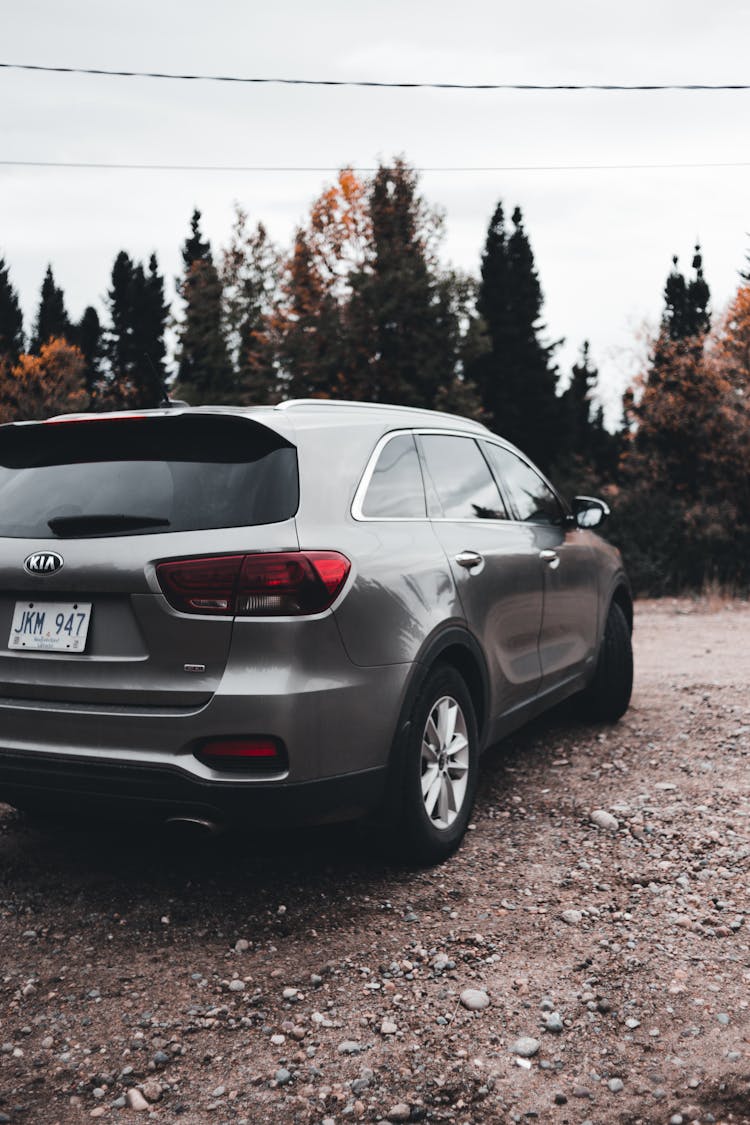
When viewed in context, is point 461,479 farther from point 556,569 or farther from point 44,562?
point 44,562

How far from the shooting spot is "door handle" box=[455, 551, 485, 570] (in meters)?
4.21

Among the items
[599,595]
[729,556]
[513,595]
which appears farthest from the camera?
[729,556]

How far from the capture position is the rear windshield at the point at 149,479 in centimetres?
333

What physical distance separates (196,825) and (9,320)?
67.8 m

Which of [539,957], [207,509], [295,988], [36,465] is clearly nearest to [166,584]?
[207,509]

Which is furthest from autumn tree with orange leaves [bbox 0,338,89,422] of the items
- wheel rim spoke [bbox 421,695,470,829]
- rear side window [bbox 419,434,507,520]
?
wheel rim spoke [bbox 421,695,470,829]

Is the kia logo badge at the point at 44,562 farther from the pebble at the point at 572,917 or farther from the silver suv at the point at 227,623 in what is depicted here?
the pebble at the point at 572,917

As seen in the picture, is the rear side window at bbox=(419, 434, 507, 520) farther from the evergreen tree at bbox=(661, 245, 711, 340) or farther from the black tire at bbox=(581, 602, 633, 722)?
the evergreen tree at bbox=(661, 245, 711, 340)

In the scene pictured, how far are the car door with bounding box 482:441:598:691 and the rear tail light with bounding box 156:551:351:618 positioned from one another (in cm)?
209

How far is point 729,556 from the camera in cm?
2031

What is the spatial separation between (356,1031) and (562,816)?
6.79 feet

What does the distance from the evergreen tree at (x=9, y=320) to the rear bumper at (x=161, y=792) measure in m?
62.2

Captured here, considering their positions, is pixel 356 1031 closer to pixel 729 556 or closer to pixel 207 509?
pixel 207 509

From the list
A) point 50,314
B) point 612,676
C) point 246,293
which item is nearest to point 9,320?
point 50,314
